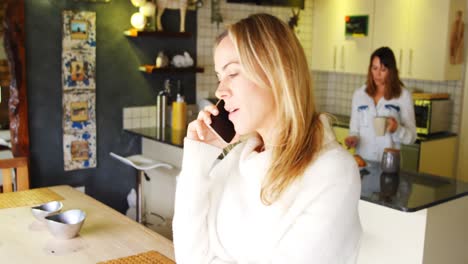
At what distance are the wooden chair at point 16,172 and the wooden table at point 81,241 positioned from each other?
1.66 feet

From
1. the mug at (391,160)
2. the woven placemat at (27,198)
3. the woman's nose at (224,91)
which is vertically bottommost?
the woven placemat at (27,198)

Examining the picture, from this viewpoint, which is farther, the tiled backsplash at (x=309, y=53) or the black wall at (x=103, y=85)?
the tiled backsplash at (x=309, y=53)

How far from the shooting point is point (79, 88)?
3.90m

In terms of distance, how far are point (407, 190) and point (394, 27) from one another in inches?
88.1

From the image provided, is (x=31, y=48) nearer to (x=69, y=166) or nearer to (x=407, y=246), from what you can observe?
(x=69, y=166)

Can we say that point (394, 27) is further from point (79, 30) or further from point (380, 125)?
point (79, 30)

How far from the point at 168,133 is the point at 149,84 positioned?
0.45 m

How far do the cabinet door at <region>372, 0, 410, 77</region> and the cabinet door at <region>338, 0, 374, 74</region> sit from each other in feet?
0.25

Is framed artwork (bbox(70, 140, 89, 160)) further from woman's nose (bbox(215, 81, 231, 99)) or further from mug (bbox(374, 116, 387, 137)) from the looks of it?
woman's nose (bbox(215, 81, 231, 99))

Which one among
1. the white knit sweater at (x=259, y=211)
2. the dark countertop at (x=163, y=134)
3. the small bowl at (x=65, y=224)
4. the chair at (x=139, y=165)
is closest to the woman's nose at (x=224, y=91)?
the white knit sweater at (x=259, y=211)

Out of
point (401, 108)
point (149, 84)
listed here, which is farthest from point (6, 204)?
point (401, 108)

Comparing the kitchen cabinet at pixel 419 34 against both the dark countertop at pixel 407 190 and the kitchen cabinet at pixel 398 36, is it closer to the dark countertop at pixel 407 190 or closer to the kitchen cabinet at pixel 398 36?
the kitchen cabinet at pixel 398 36

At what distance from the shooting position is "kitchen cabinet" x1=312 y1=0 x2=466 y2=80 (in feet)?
13.7

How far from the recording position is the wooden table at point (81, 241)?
1.94m
